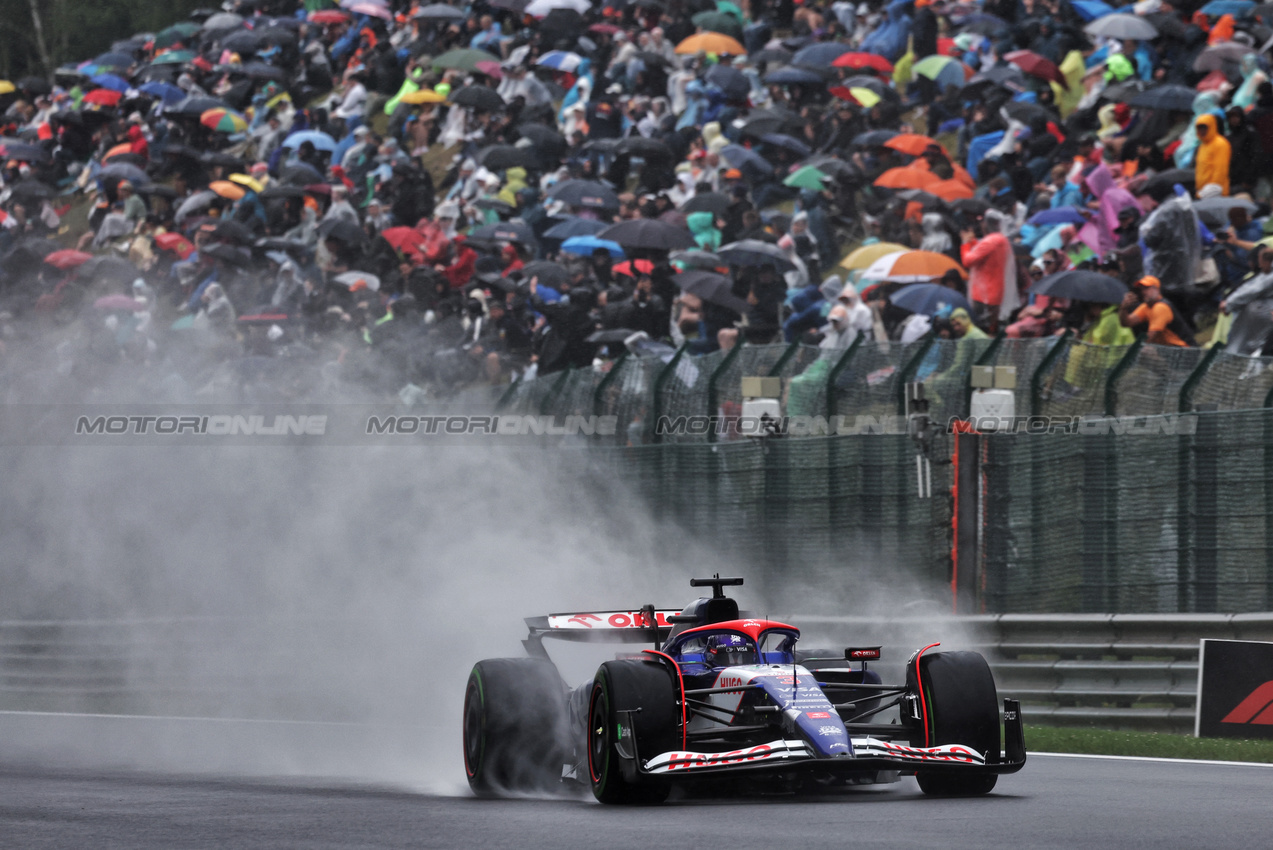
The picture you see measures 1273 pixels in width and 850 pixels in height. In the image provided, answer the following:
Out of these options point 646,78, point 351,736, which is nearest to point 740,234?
point 646,78

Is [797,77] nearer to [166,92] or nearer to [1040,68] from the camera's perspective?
[1040,68]

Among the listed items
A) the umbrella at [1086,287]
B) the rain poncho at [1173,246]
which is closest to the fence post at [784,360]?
the umbrella at [1086,287]

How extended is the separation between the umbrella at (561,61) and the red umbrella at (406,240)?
13.8ft

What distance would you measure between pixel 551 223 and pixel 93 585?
8622 millimetres

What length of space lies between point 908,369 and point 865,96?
9050 mm

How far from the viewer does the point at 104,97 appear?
115 feet

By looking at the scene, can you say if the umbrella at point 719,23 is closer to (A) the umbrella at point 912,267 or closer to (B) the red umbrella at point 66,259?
(A) the umbrella at point 912,267

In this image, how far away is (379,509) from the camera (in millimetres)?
15375

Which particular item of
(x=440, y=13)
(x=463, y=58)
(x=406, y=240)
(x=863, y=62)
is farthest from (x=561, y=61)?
(x=863, y=62)

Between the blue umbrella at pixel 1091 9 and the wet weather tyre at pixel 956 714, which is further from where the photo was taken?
the blue umbrella at pixel 1091 9

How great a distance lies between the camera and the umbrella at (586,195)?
22203 millimetres

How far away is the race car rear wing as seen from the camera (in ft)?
30.9

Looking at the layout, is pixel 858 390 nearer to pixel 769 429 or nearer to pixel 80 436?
pixel 769 429

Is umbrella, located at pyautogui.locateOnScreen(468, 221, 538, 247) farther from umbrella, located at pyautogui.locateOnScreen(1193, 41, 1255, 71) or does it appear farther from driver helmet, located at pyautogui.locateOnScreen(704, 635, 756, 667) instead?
driver helmet, located at pyautogui.locateOnScreen(704, 635, 756, 667)
